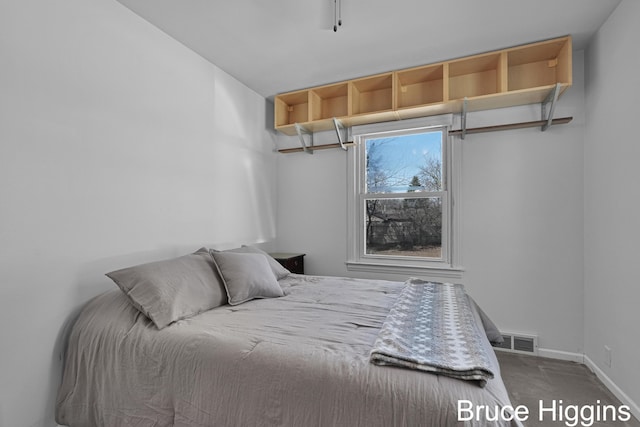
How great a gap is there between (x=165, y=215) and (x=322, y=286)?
1.31 m

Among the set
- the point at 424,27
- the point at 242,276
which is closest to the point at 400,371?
the point at 242,276

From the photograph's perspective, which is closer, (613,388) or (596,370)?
(613,388)

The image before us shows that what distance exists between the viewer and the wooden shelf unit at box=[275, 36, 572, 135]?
2555 millimetres

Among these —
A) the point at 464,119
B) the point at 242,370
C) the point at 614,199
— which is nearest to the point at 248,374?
the point at 242,370

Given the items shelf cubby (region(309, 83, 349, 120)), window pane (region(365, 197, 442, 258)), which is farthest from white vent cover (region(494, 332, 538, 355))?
shelf cubby (region(309, 83, 349, 120))

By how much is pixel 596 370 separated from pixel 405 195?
2.05 metres

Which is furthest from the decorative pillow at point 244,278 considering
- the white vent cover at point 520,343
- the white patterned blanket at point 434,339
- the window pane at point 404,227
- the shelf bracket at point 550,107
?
the shelf bracket at point 550,107

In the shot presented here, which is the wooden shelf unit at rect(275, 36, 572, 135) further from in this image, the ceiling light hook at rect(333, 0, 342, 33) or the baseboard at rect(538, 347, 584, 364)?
the baseboard at rect(538, 347, 584, 364)

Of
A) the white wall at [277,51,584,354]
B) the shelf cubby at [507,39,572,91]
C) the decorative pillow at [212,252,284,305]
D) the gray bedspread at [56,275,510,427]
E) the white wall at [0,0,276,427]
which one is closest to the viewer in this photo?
the gray bedspread at [56,275,510,427]

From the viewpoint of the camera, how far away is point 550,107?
105 inches

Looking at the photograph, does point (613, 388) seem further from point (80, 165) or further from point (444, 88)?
point (80, 165)

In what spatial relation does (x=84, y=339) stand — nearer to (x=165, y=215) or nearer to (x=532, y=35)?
(x=165, y=215)

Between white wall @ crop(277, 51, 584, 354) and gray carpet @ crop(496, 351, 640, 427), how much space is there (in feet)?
0.85

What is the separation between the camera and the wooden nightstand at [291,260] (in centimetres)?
324
